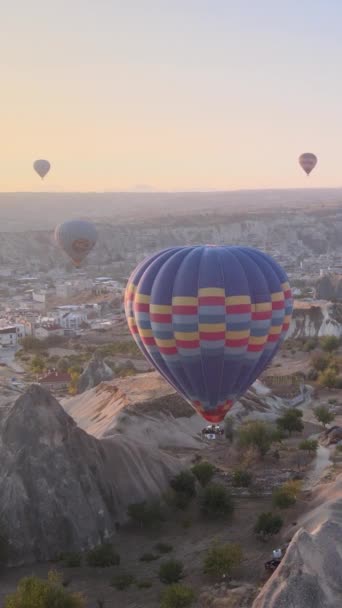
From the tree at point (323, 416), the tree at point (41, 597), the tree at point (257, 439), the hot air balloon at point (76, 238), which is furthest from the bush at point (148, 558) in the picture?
the hot air balloon at point (76, 238)

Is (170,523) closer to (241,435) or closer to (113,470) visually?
(113,470)

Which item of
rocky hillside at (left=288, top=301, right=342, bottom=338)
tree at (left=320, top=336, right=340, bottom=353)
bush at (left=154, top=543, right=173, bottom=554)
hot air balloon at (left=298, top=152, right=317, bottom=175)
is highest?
hot air balloon at (left=298, top=152, right=317, bottom=175)

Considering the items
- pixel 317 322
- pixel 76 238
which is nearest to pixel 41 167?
pixel 76 238

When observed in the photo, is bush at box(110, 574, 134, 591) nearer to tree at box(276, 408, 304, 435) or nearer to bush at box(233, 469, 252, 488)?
bush at box(233, 469, 252, 488)

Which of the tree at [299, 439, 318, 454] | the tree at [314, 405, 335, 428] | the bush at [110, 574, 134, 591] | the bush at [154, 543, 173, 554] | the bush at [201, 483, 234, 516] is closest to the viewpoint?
the bush at [110, 574, 134, 591]

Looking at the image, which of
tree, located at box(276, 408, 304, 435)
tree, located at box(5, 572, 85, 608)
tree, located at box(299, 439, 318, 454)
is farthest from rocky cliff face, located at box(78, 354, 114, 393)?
tree, located at box(5, 572, 85, 608)

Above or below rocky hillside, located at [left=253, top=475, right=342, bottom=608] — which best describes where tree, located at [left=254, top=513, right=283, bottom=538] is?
below

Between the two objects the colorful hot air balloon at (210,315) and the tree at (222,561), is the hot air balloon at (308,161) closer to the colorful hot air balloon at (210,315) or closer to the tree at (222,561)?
the colorful hot air balloon at (210,315)
